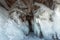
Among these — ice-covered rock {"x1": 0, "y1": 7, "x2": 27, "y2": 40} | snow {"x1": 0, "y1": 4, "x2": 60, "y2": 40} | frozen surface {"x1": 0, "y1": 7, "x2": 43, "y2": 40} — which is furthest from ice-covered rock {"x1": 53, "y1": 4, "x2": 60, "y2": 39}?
ice-covered rock {"x1": 0, "y1": 7, "x2": 27, "y2": 40}

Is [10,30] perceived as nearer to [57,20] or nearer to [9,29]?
[9,29]

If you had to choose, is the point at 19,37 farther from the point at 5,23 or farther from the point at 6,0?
the point at 6,0

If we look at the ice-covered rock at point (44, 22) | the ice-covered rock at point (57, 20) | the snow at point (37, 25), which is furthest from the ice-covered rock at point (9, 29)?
the ice-covered rock at point (57, 20)

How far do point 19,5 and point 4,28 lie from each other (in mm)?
318

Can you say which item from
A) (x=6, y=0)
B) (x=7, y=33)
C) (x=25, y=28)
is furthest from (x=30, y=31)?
(x=6, y=0)

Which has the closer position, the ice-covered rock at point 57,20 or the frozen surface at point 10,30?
the frozen surface at point 10,30

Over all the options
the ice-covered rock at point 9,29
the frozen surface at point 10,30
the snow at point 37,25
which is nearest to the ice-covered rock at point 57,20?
the snow at point 37,25

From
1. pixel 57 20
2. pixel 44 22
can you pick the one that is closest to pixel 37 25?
pixel 44 22

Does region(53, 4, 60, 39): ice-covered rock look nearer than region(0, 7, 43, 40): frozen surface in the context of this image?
No

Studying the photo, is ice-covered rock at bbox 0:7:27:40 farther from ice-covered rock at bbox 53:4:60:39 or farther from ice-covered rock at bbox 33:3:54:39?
ice-covered rock at bbox 53:4:60:39

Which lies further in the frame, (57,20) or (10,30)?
(57,20)

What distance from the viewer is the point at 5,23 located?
1.93m

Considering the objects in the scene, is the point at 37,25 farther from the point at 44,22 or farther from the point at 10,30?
the point at 10,30

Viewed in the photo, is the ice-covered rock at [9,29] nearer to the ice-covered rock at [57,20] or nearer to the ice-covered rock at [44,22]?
the ice-covered rock at [44,22]
